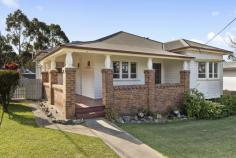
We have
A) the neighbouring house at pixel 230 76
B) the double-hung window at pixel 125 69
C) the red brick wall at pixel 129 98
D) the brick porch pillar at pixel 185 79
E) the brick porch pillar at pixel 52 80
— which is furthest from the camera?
the neighbouring house at pixel 230 76

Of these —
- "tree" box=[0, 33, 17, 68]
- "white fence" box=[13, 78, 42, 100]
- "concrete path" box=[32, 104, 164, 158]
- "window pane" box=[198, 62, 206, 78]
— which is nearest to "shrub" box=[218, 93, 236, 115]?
"window pane" box=[198, 62, 206, 78]

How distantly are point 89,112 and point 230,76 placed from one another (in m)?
20.3

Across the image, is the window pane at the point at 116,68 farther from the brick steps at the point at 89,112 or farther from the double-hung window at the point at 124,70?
the brick steps at the point at 89,112

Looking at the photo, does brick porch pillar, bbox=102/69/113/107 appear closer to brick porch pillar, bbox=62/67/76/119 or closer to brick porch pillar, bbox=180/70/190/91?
brick porch pillar, bbox=62/67/76/119

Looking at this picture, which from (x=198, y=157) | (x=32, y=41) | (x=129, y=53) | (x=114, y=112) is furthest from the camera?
(x=32, y=41)

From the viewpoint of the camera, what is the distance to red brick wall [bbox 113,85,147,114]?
1096 centimetres

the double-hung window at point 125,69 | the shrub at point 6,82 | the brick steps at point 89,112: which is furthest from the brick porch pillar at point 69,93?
the double-hung window at point 125,69

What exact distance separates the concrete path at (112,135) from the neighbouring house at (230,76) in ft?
64.4

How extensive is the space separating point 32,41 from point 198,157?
46230mm

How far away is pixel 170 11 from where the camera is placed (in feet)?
55.2

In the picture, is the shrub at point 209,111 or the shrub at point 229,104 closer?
the shrub at point 209,111

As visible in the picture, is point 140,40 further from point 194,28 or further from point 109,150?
point 109,150

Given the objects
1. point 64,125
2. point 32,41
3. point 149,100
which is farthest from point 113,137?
point 32,41

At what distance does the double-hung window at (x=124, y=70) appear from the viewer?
1406cm
